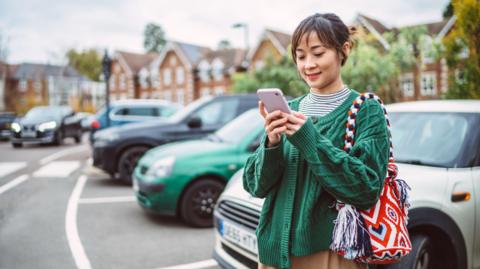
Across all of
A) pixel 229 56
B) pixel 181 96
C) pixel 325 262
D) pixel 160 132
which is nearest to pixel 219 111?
pixel 160 132

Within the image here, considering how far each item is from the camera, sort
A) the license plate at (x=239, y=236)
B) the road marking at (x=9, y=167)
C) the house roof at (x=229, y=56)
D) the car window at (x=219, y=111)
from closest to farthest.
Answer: the license plate at (x=239, y=236) → the car window at (x=219, y=111) → the road marking at (x=9, y=167) → the house roof at (x=229, y=56)

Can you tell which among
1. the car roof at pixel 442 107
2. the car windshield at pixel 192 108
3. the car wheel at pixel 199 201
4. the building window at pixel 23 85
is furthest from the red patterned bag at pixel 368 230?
the building window at pixel 23 85

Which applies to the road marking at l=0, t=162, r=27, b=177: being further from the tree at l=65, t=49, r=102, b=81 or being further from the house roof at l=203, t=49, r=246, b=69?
the tree at l=65, t=49, r=102, b=81

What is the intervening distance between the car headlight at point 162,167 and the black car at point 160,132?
2172 mm

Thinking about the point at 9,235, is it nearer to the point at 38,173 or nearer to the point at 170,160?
the point at 170,160

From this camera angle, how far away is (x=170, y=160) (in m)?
5.17

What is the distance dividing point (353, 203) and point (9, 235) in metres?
4.76

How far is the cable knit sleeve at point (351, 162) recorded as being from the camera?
141 centimetres

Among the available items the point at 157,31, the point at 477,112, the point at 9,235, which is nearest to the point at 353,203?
the point at 477,112

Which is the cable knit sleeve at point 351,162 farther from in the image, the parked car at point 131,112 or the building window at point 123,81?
the building window at point 123,81

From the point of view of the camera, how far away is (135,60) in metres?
59.3

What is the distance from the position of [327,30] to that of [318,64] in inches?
5.3

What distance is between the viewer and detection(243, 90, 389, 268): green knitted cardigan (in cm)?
142

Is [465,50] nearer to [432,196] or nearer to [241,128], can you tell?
[241,128]
